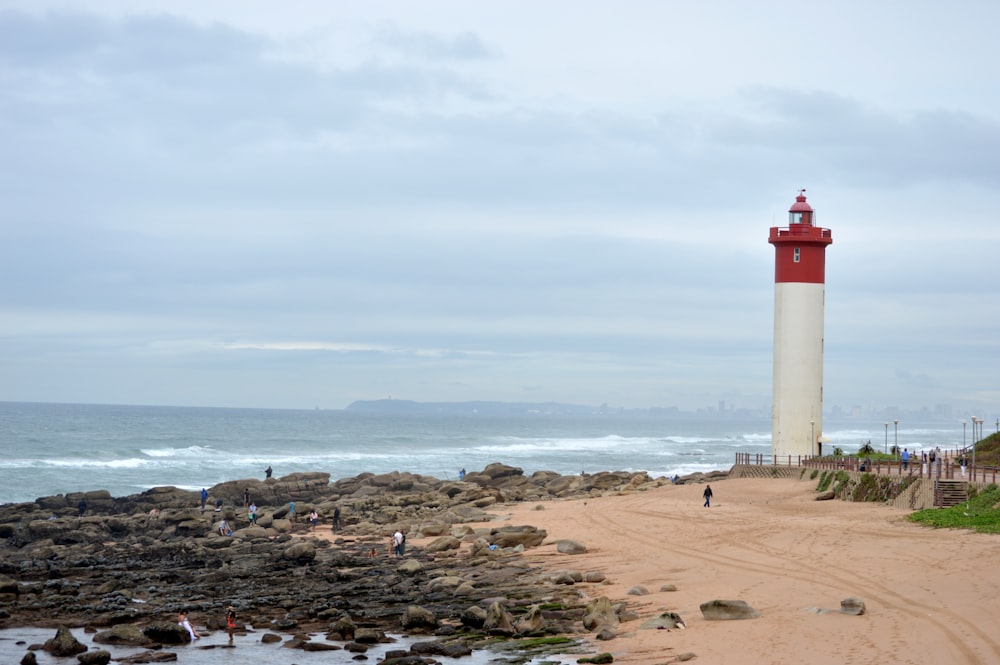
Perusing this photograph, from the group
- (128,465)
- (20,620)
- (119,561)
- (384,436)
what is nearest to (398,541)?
(119,561)

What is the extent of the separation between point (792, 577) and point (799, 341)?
1855cm

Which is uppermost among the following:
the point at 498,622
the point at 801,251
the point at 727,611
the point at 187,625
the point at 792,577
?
the point at 801,251

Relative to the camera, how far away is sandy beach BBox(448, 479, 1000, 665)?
1520 cm

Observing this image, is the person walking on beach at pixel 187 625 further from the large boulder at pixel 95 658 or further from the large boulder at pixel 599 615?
the large boulder at pixel 599 615

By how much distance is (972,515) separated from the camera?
80.1 ft

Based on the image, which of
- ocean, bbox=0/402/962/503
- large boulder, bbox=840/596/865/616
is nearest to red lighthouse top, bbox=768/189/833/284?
ocean, bbox=0/402/962/503

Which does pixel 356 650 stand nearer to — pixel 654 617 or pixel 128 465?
pixel 654 617

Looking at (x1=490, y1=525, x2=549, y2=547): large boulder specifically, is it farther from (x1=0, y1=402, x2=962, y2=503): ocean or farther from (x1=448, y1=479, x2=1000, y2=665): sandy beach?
(x1=0, y1=402, x2=962, y2=503): ocean

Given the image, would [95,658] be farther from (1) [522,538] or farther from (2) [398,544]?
(1) [522,538]

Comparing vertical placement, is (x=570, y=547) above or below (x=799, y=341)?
below

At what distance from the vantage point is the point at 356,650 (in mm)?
17953

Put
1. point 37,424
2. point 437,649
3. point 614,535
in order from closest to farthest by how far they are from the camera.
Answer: point 437,649 < point 614,535 < point 37,424

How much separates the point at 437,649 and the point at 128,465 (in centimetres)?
5556

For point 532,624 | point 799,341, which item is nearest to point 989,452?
point 799,341
